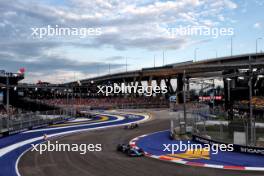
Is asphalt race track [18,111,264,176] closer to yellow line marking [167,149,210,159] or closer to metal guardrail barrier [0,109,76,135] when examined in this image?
yellow line marking [167,149,210,159]

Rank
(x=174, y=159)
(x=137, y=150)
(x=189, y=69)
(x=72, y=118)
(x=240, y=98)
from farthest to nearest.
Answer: (x=189, y=69) < (x=240, y=98) < (x=72, y=118) < (x=137, y=150) < (x=174, y=159)

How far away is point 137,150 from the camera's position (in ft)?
71.3

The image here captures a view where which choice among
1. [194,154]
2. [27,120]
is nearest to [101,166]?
[194,154]

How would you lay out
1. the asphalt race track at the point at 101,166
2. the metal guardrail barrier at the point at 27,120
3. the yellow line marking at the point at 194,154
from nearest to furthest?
the asphalt race track at the point at 101,166 → the yellow line marking at the point at 194,154 → the metal guardrail barrier at the point at 27,120

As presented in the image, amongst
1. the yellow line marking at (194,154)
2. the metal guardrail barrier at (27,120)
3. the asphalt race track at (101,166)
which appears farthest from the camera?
the metal guardrail barrier at (27,120)

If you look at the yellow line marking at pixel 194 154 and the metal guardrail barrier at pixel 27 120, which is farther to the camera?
the metal guardrail barrier at pixel 27 120

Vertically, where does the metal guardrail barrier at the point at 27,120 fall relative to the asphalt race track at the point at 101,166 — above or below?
above

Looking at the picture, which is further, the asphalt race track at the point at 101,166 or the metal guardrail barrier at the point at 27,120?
the metal guardrail barrier at the point at 27,120

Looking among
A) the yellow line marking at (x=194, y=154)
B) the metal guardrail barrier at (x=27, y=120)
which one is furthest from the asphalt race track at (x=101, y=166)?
the metal guardrail barrier at (x=27, y=120)

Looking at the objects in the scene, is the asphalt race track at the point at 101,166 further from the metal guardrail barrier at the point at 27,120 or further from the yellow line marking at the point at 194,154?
the metal guardrail barrier at the point at 27,120

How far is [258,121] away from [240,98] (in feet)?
180

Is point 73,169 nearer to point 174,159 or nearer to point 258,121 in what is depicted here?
point 174,159

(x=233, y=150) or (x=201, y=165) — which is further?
(x=233, y=150)

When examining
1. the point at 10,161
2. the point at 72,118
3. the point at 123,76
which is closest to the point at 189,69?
the point at 123,76
